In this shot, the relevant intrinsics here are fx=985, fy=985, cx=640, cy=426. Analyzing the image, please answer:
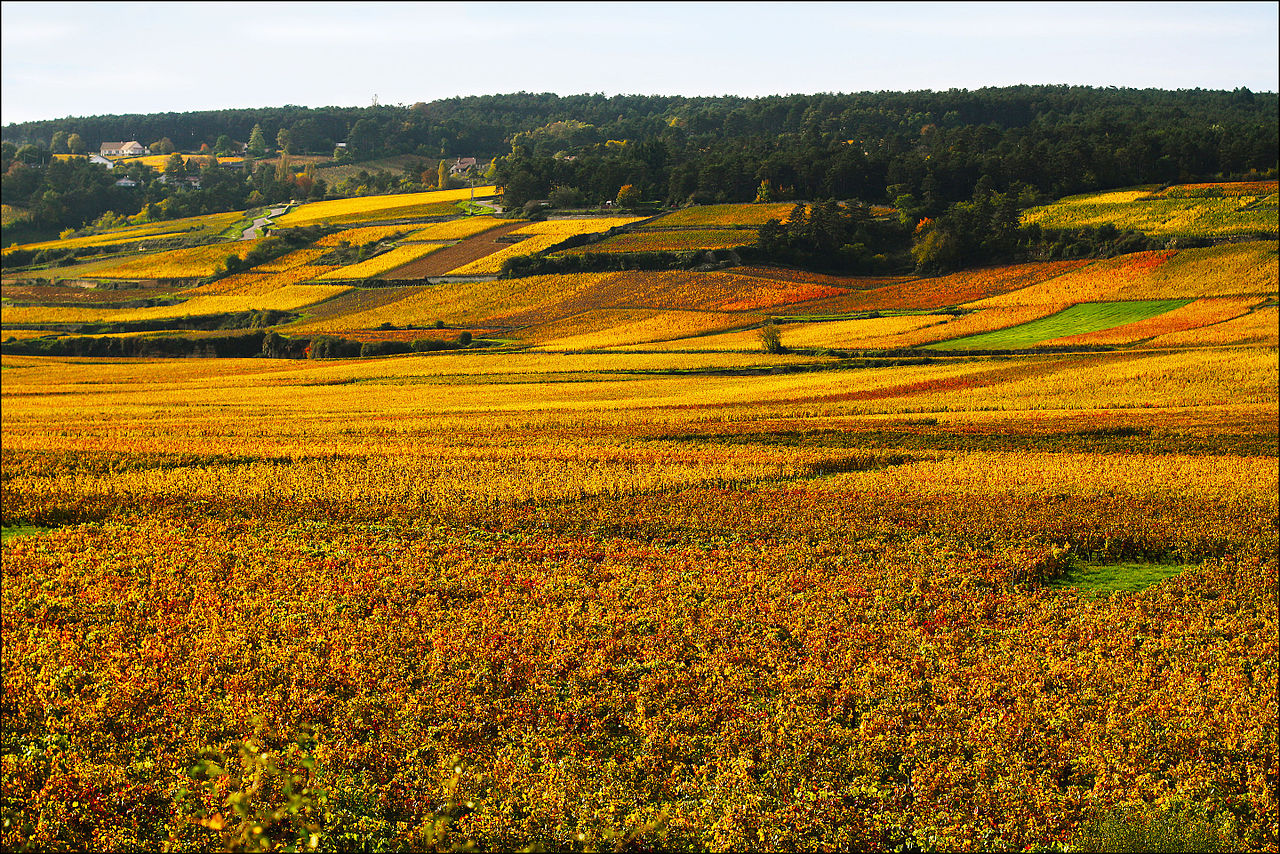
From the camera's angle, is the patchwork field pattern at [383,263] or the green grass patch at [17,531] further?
the patchwork field pattern at [383,263]

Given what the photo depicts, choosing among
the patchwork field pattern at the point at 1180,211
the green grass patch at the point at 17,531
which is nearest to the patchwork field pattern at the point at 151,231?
the patchwork field pattern at the point at 1180,211

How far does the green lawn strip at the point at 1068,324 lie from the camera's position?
2613 inches

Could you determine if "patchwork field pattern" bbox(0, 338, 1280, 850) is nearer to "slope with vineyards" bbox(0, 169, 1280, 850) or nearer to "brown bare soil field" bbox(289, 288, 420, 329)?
"slope with vineyards" bbox(0, 169, 1280, 850)

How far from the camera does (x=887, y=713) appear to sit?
13812 mm

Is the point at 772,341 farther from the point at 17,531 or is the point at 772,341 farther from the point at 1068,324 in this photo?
the point at 17,531

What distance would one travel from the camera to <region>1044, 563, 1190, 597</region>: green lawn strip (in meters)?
19.1

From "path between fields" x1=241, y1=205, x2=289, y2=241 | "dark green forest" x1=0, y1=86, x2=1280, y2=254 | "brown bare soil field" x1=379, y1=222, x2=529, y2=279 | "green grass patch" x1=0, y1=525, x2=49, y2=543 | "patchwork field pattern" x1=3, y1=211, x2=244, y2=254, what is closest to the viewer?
"green grass patch" x1=0, y1=525, x2=49, y2=543

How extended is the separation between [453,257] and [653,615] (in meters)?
101

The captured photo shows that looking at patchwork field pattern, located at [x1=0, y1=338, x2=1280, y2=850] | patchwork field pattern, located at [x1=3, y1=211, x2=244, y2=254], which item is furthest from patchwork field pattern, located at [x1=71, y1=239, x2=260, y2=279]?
patchwork field pattern, located at [x1=0, y1=338, x2=1280, y2=850]

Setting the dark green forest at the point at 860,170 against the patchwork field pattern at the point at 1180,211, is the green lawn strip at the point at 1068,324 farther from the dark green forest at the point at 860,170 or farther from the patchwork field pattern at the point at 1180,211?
the dark green forest at the point at 860,170

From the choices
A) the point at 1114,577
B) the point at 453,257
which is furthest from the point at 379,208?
the point at 1114,577

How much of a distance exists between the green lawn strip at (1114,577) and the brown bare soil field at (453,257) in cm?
9341

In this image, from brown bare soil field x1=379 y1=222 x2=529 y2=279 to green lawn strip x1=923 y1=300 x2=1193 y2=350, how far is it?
6007 centimetres

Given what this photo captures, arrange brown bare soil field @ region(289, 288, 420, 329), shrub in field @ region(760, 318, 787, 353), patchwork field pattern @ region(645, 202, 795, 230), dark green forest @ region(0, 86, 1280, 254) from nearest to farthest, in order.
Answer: shrub in field @ region(760, 318, 787, 353)
brown bare soil field @ region(289, 288, 420, 329)
patchwork field pattern @ region(645, 202, 795, 230)
dark green forest @ region(0, 86, 1280, 254)
